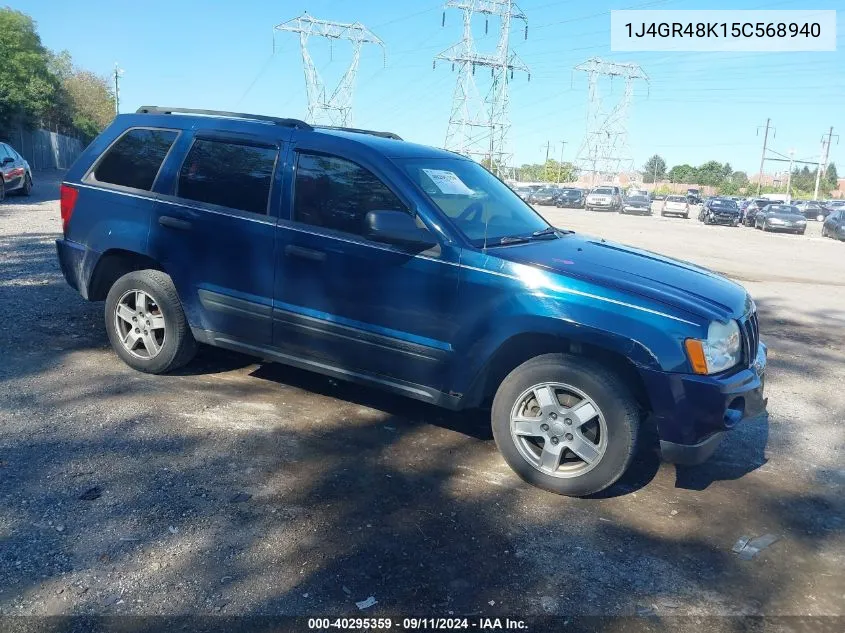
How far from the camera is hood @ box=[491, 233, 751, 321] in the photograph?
12.9 feet

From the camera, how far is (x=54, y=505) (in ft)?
11.7

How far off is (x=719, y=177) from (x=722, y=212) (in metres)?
96.1

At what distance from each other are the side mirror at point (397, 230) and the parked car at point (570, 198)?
49904mm

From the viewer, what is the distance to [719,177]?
412 feet

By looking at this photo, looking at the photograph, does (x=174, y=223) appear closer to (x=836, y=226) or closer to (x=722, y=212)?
(x=836, y=226)

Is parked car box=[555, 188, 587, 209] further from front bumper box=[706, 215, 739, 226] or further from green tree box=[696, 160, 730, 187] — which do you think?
green tree box=[696, 160, 730, 187]

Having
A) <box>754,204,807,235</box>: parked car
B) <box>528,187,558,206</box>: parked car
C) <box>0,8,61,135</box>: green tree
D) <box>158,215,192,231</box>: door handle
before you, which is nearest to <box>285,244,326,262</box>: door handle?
<box>158,215,192,231</box>: door handle

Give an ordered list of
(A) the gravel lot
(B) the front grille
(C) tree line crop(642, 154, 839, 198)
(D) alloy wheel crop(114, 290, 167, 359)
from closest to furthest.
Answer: (A) the gravel lot
(B) the front grille
(D) alloy wheel crop(114, 290, 167, 359)
(C) tree line crop(642, 154, 839, 198)

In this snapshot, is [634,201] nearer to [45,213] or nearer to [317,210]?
[45,213]

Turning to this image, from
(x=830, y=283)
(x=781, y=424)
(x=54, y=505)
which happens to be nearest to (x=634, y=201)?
(x=830, y=283)

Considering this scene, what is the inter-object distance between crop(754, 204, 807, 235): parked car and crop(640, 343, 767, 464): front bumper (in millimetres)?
33643

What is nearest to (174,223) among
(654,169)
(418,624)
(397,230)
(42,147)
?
(397,230)

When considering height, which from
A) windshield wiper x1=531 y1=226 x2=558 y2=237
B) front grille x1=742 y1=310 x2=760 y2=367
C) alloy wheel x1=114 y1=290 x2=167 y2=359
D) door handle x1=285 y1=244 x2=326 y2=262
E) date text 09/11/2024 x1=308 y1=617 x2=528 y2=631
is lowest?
date text 09/11/2024 x1=308 y1=617 x2=528 y2=631

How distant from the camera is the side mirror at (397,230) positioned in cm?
417
